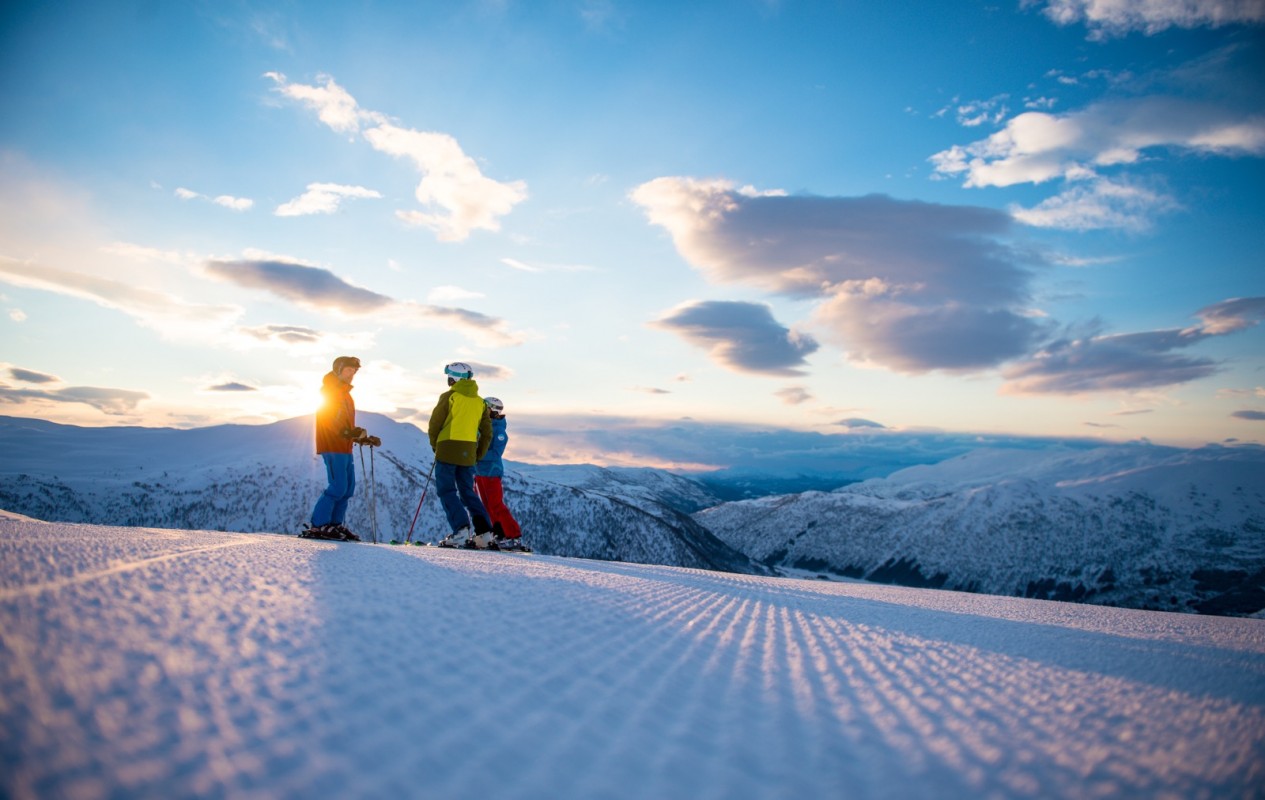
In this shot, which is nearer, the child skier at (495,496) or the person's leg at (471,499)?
the person's leg at (471,499)

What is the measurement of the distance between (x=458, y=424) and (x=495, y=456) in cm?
195

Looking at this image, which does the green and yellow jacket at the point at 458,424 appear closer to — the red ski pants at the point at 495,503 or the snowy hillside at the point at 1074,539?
the red ski pants at the point at 495,503

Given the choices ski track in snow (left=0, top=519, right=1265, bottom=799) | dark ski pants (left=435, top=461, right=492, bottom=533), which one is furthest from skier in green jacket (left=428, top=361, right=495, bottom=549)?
ski track in snow (left=0, top=519, right=1265, bottom=799)

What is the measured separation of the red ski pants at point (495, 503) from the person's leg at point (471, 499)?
0.91 meters

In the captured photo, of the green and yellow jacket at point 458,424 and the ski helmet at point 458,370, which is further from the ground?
the ski helmet at point 458,370

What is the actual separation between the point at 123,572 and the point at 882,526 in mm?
142628

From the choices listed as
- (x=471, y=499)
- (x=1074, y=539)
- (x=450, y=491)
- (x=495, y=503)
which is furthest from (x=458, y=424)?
(x=1074, y=539)

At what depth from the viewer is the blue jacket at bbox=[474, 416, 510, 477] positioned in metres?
9.68

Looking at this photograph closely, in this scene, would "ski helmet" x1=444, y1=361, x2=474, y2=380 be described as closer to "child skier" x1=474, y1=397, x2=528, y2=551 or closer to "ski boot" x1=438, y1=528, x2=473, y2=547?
"child skier" x1=474, y1=397, x2=528, y2=551

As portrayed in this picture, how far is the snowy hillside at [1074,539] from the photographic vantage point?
96000 millimetres

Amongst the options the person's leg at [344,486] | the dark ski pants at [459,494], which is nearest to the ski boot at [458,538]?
the dark ski pants at [459,494]

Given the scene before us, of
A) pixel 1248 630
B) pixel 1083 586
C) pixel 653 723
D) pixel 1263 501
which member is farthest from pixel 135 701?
pixel 1263 501

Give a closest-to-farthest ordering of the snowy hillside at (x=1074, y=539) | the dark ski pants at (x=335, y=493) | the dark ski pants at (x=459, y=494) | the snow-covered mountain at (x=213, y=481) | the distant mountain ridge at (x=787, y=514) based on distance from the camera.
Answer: the dark ski pants at (x=335, y=493), the dark ski pants at (x=459, y=494), the snow-covered mountain at (x=213, y=481), the distant mountain ridge at (x=787, y=514), the snowy hillside at (x=1074, y=539)

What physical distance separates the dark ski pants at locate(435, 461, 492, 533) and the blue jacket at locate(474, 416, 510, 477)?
431 mm
